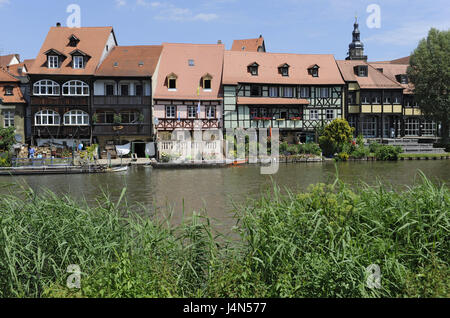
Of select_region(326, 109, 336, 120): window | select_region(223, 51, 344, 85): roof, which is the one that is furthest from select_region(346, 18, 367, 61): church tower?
select_region(326, 109, 336, 120): window

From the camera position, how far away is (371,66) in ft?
172

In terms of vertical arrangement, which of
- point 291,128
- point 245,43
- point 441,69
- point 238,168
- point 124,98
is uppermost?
point 245,43

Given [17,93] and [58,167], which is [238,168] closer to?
[58,167]

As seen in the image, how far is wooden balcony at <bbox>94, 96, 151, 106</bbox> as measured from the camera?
139 ft

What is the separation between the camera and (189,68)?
47438 millimetres

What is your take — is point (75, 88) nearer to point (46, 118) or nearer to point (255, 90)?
point (46, 118)

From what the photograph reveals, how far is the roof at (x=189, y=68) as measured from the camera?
1775 inches

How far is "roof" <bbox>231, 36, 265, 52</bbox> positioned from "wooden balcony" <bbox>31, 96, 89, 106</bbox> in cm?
2467

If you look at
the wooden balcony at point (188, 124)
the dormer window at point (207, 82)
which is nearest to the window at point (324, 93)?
the wooden balcony at point (188, 124)

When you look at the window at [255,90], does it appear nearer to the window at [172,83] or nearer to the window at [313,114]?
the window at [313,114]

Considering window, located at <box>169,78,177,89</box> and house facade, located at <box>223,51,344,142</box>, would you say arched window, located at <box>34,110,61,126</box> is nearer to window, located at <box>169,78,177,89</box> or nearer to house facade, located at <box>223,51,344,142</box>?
window, located at <box>169,78,177,89</box>

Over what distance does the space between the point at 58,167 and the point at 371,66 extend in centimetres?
3658

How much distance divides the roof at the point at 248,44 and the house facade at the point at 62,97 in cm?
2249
